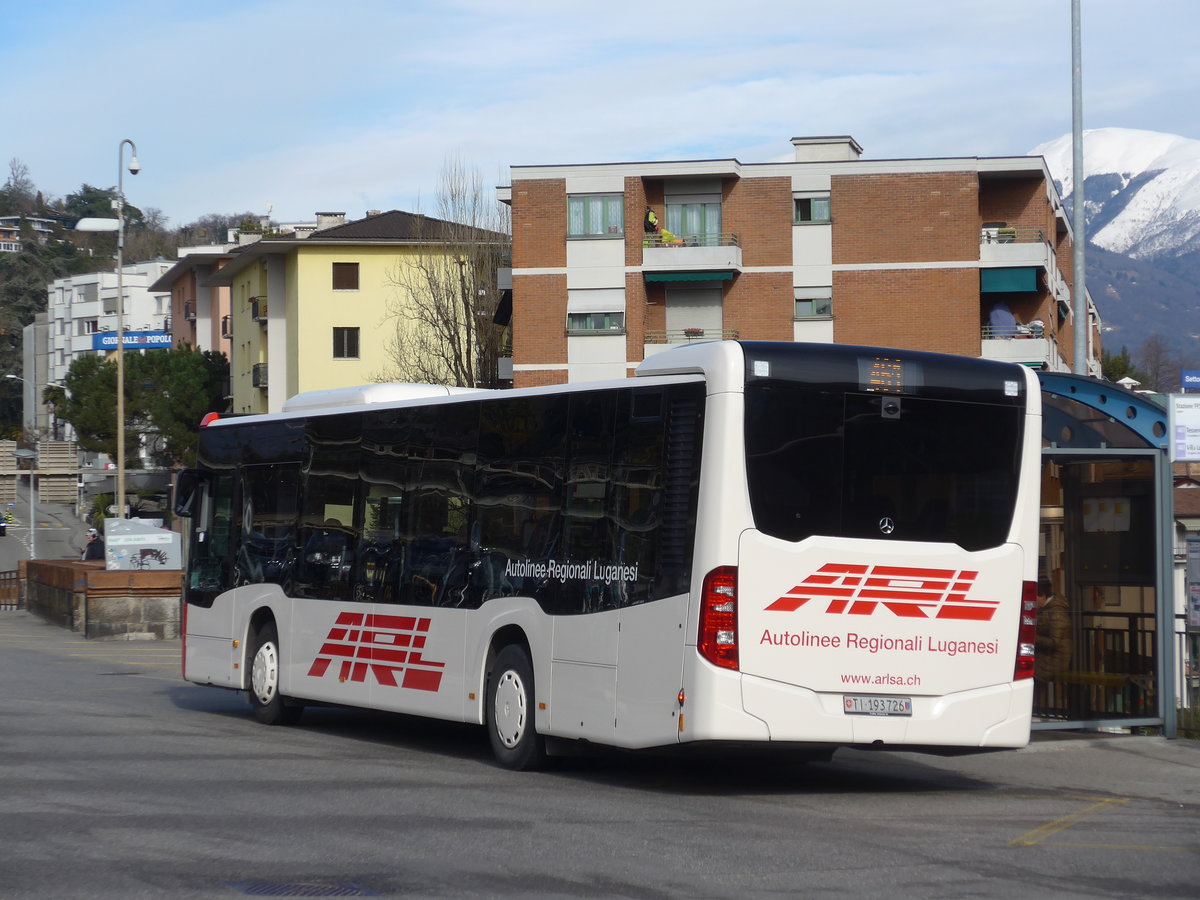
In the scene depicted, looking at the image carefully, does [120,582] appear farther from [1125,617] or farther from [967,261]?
[967,261]

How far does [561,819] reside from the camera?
9.36m

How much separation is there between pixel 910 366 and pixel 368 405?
5.34m

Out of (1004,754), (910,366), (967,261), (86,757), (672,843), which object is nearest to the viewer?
(672,843)

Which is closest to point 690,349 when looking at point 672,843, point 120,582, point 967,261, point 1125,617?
point 672,843

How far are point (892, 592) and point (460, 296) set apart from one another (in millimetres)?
46849

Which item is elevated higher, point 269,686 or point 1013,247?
point 1013,247

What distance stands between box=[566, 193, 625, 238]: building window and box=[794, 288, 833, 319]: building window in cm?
609

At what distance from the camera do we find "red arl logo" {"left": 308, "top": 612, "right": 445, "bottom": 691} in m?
13.0

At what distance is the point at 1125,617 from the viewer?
1430cm

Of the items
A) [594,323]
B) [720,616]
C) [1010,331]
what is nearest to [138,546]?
[720,616]

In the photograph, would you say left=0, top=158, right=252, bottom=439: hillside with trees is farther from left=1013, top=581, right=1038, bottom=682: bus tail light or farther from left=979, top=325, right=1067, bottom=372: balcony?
left=1013, top=581, right=1038, bottom=682: bus tail light

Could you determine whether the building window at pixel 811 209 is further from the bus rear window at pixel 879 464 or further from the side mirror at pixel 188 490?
→ the bus rear window at pixel 879 464

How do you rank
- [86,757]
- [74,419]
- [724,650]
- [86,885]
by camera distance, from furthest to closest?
[74,419], [86,757], [724,650], [86,885]

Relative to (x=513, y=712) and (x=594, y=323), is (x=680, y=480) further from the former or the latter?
(x=594, y=323)
